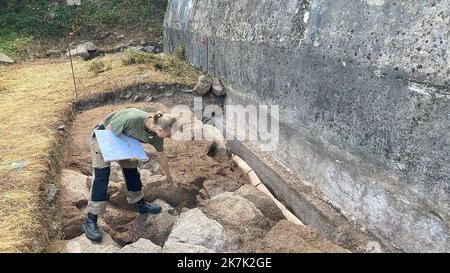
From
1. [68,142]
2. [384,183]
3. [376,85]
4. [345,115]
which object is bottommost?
[68,142]

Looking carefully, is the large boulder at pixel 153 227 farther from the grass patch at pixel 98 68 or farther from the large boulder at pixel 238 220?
the grass patch at pixel 98 68

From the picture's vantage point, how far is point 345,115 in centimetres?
443

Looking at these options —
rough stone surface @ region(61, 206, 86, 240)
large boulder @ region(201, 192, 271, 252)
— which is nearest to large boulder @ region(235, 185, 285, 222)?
large boulder @ region(201, 192, 271, 252)

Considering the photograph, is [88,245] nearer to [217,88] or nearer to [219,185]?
[219,185]

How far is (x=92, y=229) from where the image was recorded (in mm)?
4270

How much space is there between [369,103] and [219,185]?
2455mm

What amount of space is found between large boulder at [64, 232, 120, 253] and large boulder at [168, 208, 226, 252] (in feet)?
→ 1.99

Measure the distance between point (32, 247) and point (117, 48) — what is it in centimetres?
1303

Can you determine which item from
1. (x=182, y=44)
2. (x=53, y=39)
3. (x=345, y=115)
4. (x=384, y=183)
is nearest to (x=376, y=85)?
(x=345, y=115)

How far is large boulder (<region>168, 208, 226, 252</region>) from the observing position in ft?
13.0

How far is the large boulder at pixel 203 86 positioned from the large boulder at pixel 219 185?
9.45 feet

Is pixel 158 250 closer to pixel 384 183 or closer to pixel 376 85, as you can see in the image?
pixel 384 183

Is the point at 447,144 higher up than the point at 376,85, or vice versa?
the point at 376,85

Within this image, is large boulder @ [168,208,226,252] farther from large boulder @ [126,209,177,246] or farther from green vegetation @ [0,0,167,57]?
green vegetation @ [0,0,167,57]
